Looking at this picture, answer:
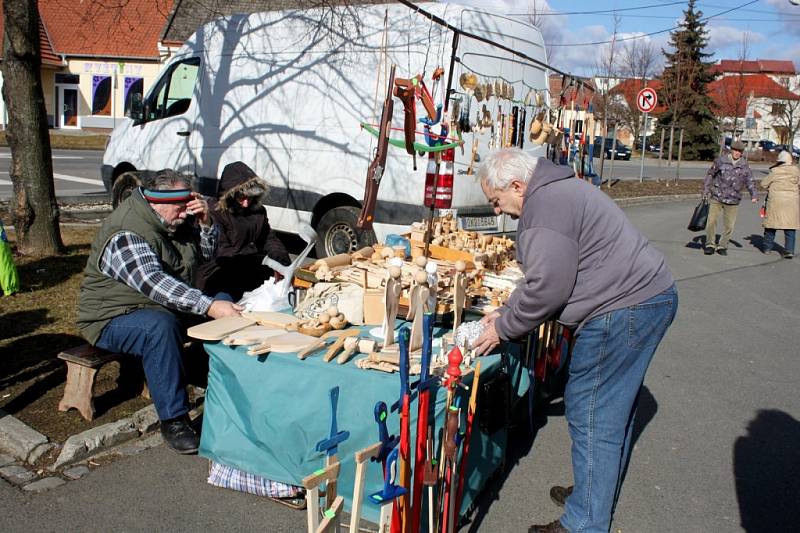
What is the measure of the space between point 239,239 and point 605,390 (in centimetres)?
291

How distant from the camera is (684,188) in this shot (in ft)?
74.0

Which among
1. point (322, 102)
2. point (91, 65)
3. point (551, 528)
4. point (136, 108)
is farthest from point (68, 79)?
point (551, 528)

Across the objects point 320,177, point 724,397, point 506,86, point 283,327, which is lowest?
point 724,397

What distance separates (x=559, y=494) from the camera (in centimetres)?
362

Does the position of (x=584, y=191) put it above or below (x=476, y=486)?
above

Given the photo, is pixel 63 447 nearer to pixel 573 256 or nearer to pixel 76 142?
pixel 573 256

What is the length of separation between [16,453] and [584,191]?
3.03 m

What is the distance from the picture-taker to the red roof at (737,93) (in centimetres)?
3993

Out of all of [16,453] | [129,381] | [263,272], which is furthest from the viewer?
[263,272]

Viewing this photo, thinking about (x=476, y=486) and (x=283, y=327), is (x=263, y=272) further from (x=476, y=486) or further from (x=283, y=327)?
(x=476, y=486)

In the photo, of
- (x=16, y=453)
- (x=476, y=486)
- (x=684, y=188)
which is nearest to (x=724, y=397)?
(x=476, y=486)

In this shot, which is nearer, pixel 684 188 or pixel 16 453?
pixel 16 453

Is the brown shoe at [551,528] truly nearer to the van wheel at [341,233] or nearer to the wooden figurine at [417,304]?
the wooden figurine at [417,304]

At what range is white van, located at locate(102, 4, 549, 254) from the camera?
7043mm
